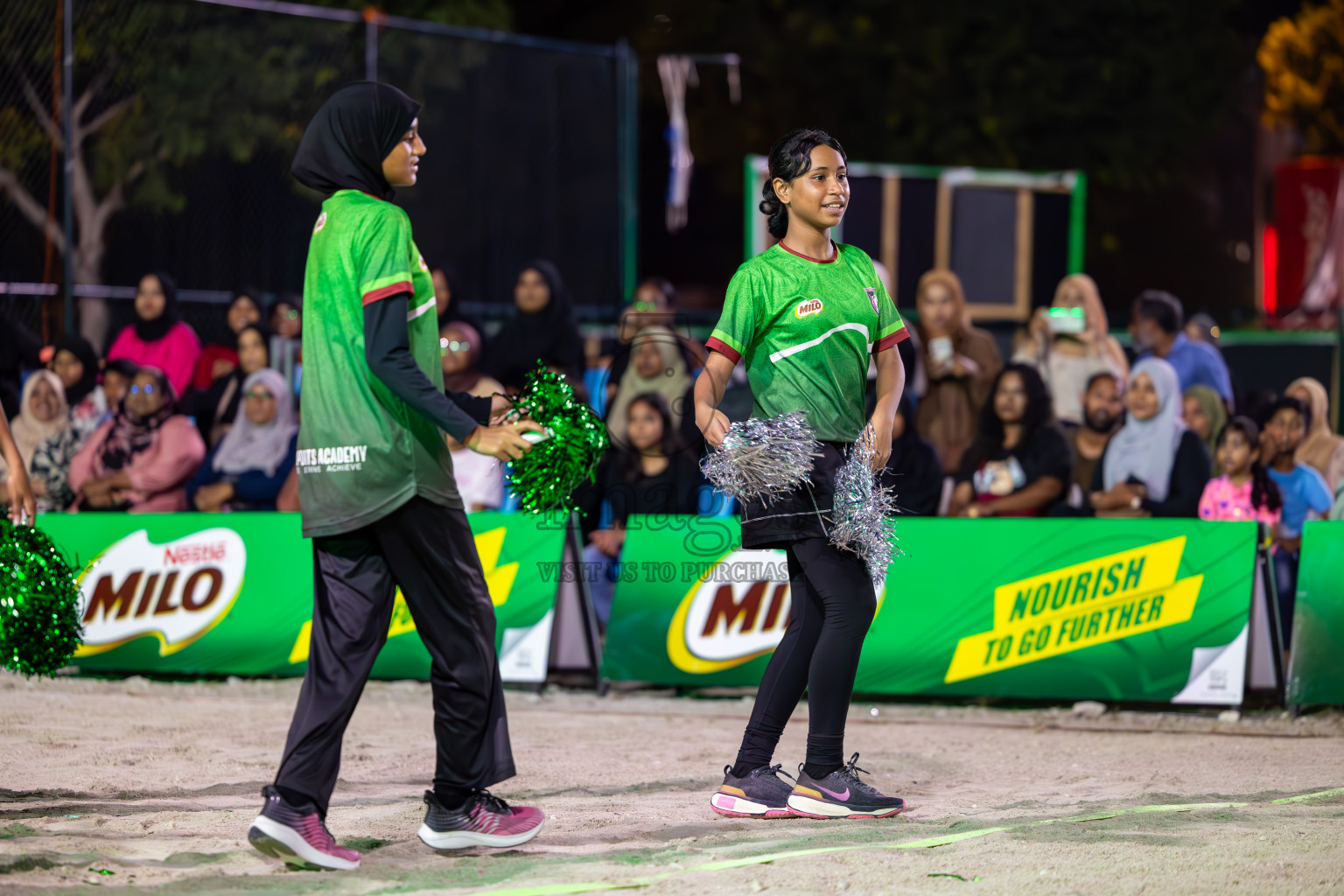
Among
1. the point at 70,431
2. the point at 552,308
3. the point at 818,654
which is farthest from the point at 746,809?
the point at 70,431

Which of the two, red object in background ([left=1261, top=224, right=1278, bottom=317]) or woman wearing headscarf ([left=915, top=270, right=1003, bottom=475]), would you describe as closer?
woman wearing headscarf ([left=915, top=270, right=1003, bottom=475])

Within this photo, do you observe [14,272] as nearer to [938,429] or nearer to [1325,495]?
[938,429]

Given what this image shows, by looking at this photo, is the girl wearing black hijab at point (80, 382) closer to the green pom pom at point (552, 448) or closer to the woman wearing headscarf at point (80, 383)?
the woman wearing headscarf at point (80, 383)

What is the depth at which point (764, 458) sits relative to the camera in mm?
5027

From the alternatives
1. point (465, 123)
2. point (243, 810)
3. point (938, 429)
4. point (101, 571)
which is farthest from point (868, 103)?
point (243, 810)

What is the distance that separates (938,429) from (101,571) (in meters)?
5.23

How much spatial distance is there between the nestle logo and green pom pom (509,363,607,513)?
4.58 meters

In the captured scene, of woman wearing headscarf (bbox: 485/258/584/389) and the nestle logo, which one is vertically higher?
woman wearing headscarf (bbox: 485/258/584/389)

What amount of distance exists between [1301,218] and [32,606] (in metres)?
21.7

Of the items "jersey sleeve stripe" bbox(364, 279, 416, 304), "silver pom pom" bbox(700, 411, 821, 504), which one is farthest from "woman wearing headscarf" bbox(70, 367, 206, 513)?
"jersey sleeve stripe" bbox(364, 279, 416, 304)

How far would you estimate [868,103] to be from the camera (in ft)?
68.5

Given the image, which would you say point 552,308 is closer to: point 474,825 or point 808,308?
point 808,308

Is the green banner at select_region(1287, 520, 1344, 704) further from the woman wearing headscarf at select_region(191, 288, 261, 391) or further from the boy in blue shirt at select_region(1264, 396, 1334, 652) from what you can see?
the woman wearing headscarf at select_region(191, 288, 261, 391)

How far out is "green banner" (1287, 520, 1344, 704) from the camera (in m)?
7.69
